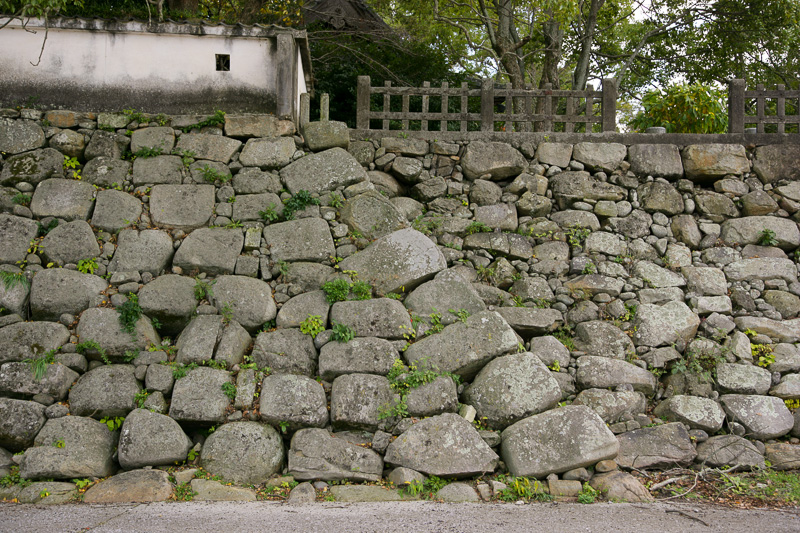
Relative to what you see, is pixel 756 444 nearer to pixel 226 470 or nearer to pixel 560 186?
pixel 560 186

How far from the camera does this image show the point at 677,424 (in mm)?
5695

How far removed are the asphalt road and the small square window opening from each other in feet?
16.0

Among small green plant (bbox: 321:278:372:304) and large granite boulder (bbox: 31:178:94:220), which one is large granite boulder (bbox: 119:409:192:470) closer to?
small green plant (bbox: 321:278:372:304)

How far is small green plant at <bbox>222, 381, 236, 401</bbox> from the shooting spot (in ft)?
16.9

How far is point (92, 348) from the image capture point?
17.4ft

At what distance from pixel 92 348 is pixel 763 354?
697 centimetres

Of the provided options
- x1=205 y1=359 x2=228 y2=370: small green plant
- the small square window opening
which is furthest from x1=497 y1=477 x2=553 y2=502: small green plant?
the small square window opening

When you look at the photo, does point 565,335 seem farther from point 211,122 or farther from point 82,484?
point 82,484

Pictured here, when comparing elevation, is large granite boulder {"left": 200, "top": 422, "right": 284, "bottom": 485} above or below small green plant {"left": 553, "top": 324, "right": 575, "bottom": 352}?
below

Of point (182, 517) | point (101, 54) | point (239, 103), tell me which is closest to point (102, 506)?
Answer: point (182, 517)

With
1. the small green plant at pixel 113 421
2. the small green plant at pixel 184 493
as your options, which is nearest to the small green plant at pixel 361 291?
the small green plant at pixel 184 493

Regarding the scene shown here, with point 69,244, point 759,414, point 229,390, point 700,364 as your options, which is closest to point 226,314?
point 229,390

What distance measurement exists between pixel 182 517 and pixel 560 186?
225 inches

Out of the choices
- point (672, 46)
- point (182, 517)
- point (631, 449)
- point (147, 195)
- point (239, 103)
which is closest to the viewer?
point (182, 517)
